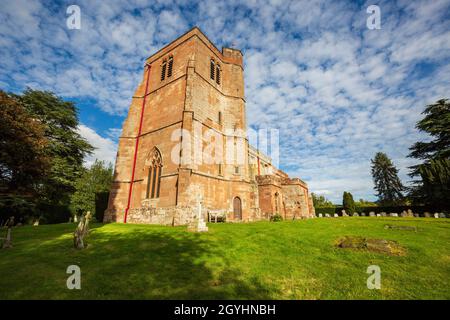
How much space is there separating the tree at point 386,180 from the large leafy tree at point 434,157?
18190 millimetres

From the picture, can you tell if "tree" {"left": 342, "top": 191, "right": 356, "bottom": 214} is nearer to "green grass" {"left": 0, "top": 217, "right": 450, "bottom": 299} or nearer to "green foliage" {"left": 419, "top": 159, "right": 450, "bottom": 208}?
"green foliage" {"left": 419, "top": 159, "right": 450, "bottom": 208}

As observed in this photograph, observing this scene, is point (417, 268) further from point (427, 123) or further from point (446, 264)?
point (427, 123)

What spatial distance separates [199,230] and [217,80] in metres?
17.9

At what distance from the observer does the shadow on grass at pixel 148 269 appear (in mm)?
4551

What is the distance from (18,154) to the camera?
38.9ft

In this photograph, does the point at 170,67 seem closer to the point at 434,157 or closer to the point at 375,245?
the point at 375,245

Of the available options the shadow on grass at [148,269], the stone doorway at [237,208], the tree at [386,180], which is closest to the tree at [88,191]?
the stone doorway at [237,208]

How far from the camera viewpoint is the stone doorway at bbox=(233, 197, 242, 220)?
20.0 metres

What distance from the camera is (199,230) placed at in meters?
11.3

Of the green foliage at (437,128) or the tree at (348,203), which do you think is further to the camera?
the tree at (348,203)

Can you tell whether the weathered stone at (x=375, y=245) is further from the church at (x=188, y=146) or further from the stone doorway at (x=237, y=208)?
the stone doorway at (x=237, y=208)

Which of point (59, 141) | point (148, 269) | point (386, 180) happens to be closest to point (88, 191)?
point (59, 141)

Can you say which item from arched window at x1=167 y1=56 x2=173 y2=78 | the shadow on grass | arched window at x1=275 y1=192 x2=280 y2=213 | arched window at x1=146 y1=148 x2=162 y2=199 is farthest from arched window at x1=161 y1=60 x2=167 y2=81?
arched window at x1=275 y1=192 x2=280 y2=213
